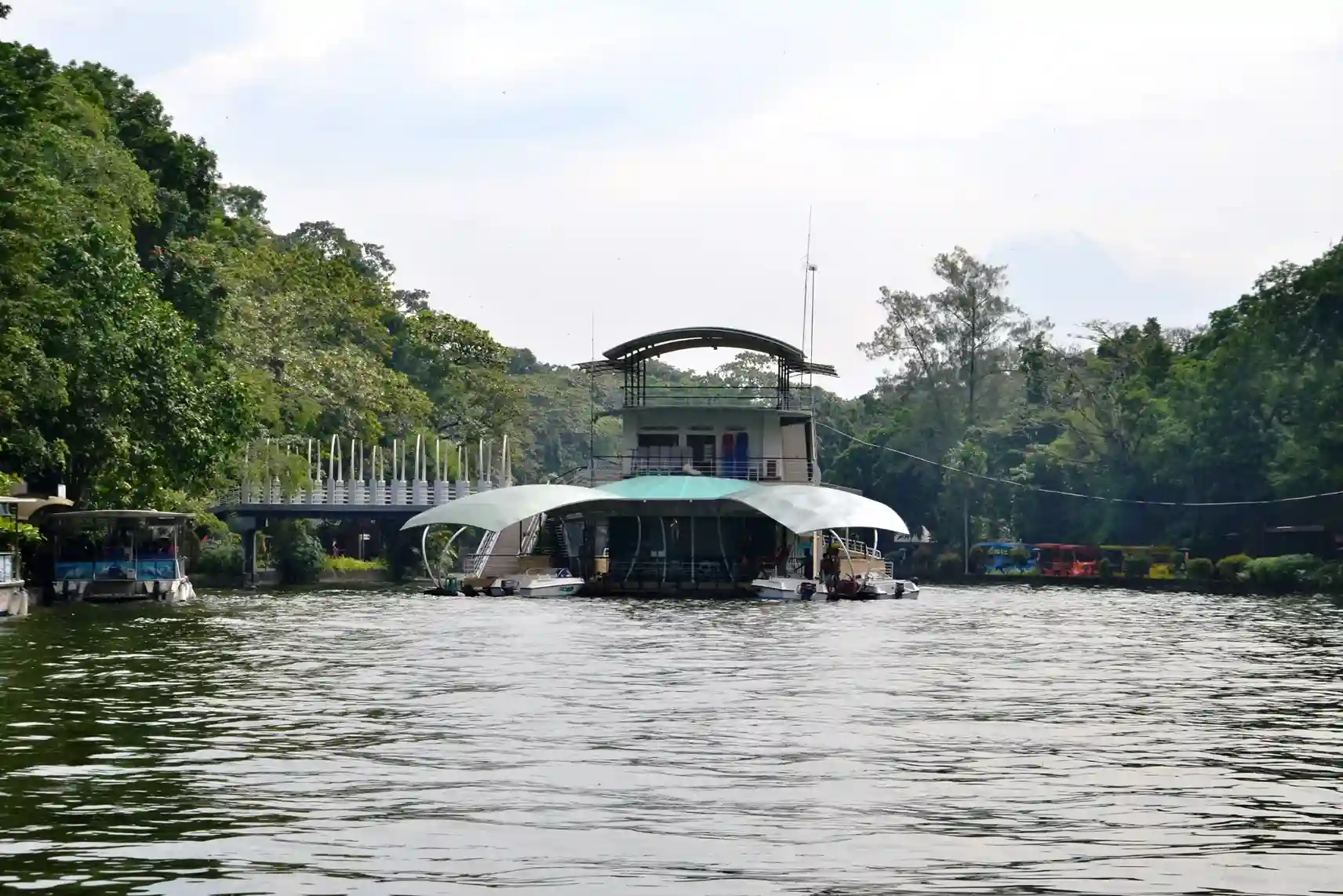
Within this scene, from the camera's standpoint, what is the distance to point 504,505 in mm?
68438

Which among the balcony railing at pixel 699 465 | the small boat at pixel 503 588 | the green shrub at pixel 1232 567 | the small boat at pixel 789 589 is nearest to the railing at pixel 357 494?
the balcony railing at pixel 699 465

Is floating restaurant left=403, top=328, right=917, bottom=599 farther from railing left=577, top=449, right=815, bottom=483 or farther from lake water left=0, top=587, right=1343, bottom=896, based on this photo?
lake water left=0, top=587, right=1343, bottom=896

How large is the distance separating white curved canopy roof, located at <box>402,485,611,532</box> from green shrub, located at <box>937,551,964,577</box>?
5733 centimetres

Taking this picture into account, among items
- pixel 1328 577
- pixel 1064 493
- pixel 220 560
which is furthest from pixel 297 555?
pixel 1328 577

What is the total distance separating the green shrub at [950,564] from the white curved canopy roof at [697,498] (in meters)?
54.0

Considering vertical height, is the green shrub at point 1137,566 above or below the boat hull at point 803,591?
above

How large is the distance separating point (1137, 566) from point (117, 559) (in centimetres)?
6205

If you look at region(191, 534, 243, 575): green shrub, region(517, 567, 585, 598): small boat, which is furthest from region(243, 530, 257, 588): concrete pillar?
region(517, 567, 585, 598): small boat

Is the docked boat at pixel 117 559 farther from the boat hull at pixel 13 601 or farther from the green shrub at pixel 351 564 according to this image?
the green shrub at pixel 351 564

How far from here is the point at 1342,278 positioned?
290 feet

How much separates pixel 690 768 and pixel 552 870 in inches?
220

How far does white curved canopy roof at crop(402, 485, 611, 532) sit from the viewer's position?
67312 mm

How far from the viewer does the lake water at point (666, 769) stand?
1384cm

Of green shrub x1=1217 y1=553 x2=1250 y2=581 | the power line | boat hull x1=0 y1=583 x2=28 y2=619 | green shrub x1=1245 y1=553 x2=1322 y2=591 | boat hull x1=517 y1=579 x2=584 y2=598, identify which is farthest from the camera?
green shrub x1=1217 y1=553 x2=1250 y2=581
